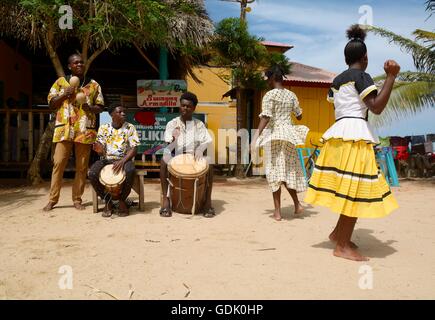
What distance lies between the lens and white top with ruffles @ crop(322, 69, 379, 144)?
2951mm

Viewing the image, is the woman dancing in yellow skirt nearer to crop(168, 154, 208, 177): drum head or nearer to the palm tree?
crop(168, 154, 208, 177): drum head

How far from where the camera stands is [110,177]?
4500 mm

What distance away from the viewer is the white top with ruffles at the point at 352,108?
2.95 metres

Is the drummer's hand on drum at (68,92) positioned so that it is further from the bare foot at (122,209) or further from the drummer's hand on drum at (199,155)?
the drummer's hand on drum at (199,155)

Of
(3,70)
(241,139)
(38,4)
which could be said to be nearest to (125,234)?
(38,4)

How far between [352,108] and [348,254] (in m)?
1.09

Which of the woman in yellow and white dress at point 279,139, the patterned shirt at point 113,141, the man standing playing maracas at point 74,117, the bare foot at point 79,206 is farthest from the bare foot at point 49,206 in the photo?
the woman in yellow and white dress at point 279,139

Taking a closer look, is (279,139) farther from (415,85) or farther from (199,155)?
(415,85)

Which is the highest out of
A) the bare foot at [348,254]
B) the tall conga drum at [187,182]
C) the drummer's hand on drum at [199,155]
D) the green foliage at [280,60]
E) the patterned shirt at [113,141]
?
the green foliage at [280,60]

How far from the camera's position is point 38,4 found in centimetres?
569

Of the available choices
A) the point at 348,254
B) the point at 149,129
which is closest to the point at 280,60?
the point at 149,129

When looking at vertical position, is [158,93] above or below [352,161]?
above

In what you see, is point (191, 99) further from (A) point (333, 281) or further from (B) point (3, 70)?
(B) point (3, 70)

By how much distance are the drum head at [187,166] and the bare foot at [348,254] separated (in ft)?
6.22
